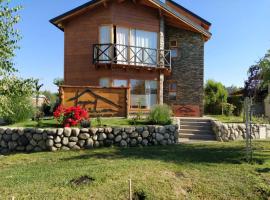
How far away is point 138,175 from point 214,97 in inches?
689

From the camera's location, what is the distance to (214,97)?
74.7 feet

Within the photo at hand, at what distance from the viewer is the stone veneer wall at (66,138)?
9953mm

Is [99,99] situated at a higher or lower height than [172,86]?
lower

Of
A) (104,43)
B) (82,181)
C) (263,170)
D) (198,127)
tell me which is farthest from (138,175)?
(104,43)

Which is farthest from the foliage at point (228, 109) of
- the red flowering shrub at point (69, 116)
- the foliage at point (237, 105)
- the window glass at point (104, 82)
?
the red flowering shrub at point (69, 116)

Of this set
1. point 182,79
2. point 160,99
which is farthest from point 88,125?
point 182,79

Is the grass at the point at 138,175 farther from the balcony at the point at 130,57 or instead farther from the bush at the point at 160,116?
the balcony at the point at 130,57

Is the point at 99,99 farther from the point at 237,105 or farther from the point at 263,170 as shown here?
the point at 237,105

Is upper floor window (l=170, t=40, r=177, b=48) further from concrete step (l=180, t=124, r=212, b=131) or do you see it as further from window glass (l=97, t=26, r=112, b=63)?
concrete step (l=180, t=124, r=212, b=131)

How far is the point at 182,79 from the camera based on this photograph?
64.2 feet

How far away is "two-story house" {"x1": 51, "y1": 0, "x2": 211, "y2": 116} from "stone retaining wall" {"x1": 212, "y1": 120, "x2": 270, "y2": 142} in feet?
17.1

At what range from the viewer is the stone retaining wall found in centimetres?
1307

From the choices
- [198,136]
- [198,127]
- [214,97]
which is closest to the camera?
[198,136]

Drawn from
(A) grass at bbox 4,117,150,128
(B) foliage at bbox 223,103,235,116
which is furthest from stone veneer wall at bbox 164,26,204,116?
(A) grass at bbox 4,117,150,128
